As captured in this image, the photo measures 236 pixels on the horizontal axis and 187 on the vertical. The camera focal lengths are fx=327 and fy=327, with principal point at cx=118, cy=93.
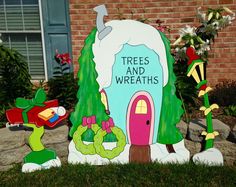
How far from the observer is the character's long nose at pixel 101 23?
11.3 feet

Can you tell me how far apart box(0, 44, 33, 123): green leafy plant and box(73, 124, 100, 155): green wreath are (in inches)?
58.7

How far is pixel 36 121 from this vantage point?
136 inches

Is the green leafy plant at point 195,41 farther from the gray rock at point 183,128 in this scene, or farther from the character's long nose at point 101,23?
the character's long nose at point 101,23

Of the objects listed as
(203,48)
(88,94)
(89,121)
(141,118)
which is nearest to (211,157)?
(141,118)

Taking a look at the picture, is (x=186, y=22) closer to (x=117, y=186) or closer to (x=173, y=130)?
(x=173, y=130)

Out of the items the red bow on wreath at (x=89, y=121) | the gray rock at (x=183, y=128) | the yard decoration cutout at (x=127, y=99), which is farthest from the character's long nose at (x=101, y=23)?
the gray rock at (x=183, y=128)

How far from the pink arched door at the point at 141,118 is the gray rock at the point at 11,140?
1197 millimetres

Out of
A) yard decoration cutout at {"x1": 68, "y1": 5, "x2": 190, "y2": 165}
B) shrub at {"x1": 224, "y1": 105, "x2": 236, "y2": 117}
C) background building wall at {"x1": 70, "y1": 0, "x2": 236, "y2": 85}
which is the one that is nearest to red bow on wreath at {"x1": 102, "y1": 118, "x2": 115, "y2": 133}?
yard decoration cutout at {"x1": 68, "y1": 5, "x2": 190, "y2": 165}

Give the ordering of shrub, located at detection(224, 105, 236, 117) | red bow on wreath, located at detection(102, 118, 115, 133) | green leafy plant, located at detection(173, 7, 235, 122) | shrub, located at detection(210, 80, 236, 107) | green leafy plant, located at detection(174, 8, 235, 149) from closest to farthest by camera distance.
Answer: green leafy plant, located at detection(174, 8, 235, 149)
red bow on wreath, located at detection(102, 118, 115, 133)
green leafy plant, located at detection(173, 7, 235, 122)
shrub, located at detection(224, 105, 236, 117)
shrub, located at detection(210, 80, 236, 107)

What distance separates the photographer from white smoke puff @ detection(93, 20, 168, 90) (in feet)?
11.4

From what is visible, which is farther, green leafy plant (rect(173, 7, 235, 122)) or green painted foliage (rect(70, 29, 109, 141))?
green leafy plant (rect(173, 7, 235, 122))

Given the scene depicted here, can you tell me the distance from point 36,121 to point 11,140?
0.38 m

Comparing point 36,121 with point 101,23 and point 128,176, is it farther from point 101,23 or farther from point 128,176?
point 101,23

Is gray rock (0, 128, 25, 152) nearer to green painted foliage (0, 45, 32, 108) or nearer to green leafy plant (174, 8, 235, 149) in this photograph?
green painted foliage (0, 45, 32, 108)
